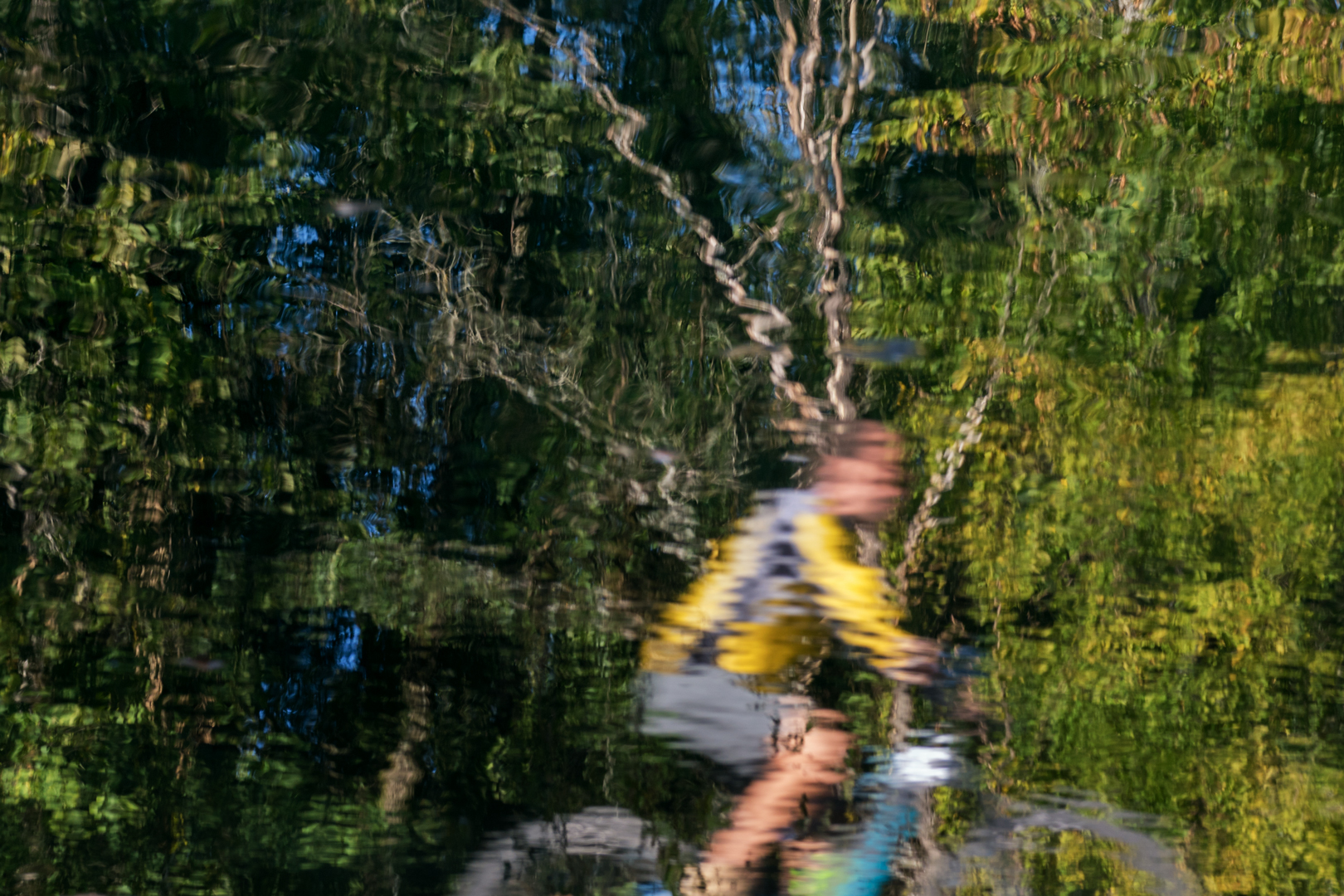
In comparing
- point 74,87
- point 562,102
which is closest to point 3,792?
point 74,87

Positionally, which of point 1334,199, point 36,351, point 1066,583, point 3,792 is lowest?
point 3,792

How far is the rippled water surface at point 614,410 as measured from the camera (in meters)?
2.19

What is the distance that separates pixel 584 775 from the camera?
2166 mm

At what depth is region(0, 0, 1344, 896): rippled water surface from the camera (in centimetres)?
219

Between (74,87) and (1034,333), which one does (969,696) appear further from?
(74,87)

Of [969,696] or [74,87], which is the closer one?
[969,696]

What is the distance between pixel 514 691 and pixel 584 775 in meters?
0.26

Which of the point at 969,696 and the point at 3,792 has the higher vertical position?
the point at 969,696

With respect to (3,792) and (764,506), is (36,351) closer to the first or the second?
(3,792)

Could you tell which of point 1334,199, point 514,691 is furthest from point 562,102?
point 1334,199

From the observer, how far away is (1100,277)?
2287 mm

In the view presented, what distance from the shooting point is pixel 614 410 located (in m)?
2.27

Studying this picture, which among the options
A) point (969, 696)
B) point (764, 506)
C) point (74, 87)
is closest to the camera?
point (764, 506)

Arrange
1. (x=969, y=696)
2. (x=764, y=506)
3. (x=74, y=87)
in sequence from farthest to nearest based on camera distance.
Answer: (x=74, y=87) < (x=969, y=696) < (x=764, y=506)
